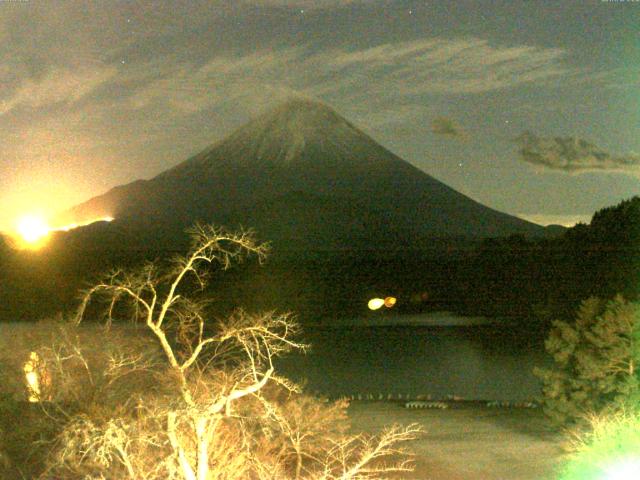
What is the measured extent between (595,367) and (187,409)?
27.2ft

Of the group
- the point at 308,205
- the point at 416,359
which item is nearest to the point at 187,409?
the point at 416,359

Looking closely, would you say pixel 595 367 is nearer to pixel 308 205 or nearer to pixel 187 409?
pixel 187 409

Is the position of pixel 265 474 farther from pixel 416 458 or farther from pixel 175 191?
pixel 175 191

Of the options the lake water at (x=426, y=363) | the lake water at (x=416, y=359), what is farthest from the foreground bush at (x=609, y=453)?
the lake water at (x=416, y=359)

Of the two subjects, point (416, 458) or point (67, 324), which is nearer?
point (416, 458)

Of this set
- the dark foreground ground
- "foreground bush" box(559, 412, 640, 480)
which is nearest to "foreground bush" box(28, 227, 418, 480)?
the dark foreground ground

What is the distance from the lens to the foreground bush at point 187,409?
596 cm

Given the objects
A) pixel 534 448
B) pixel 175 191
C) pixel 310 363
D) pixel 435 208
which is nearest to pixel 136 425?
pixel 534 448

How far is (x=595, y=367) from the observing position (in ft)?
40.2

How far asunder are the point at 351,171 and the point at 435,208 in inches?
978

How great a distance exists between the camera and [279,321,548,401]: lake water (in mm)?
22859

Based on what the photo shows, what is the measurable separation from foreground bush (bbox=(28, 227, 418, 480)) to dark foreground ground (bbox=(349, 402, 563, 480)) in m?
0.83

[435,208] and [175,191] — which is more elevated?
[175,191]

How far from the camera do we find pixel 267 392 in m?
11.2
